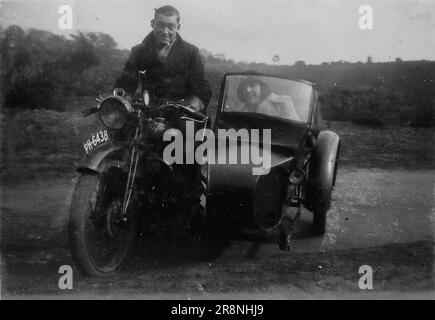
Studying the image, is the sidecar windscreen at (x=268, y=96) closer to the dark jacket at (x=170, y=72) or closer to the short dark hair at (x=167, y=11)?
the dark jacket at (x=170, y=72)

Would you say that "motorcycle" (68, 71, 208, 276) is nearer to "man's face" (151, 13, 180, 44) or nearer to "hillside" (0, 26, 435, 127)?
"man's face" (151, 13, 180, 44)

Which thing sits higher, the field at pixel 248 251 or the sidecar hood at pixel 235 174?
the sidecar hood at pixel 235 174

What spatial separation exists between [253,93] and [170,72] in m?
0.90

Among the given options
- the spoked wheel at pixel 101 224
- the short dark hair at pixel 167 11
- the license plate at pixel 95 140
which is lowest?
the spoked wheel at pixel 101 224

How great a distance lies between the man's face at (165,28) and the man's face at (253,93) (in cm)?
94

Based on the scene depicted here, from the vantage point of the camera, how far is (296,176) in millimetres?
4270

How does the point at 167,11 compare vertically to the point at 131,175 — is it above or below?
above

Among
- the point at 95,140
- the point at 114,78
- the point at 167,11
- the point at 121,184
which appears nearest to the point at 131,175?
the point at 121,184

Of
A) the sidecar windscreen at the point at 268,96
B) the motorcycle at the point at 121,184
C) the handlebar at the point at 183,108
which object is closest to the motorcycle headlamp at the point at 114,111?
the motorcycle at the point at 121,184

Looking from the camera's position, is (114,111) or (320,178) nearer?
(114,111)

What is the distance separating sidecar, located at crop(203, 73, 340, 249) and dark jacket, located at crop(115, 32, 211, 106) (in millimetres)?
413

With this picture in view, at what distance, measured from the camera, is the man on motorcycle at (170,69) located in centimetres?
443

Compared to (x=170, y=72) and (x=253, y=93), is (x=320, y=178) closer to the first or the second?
(x=253, y=93)
